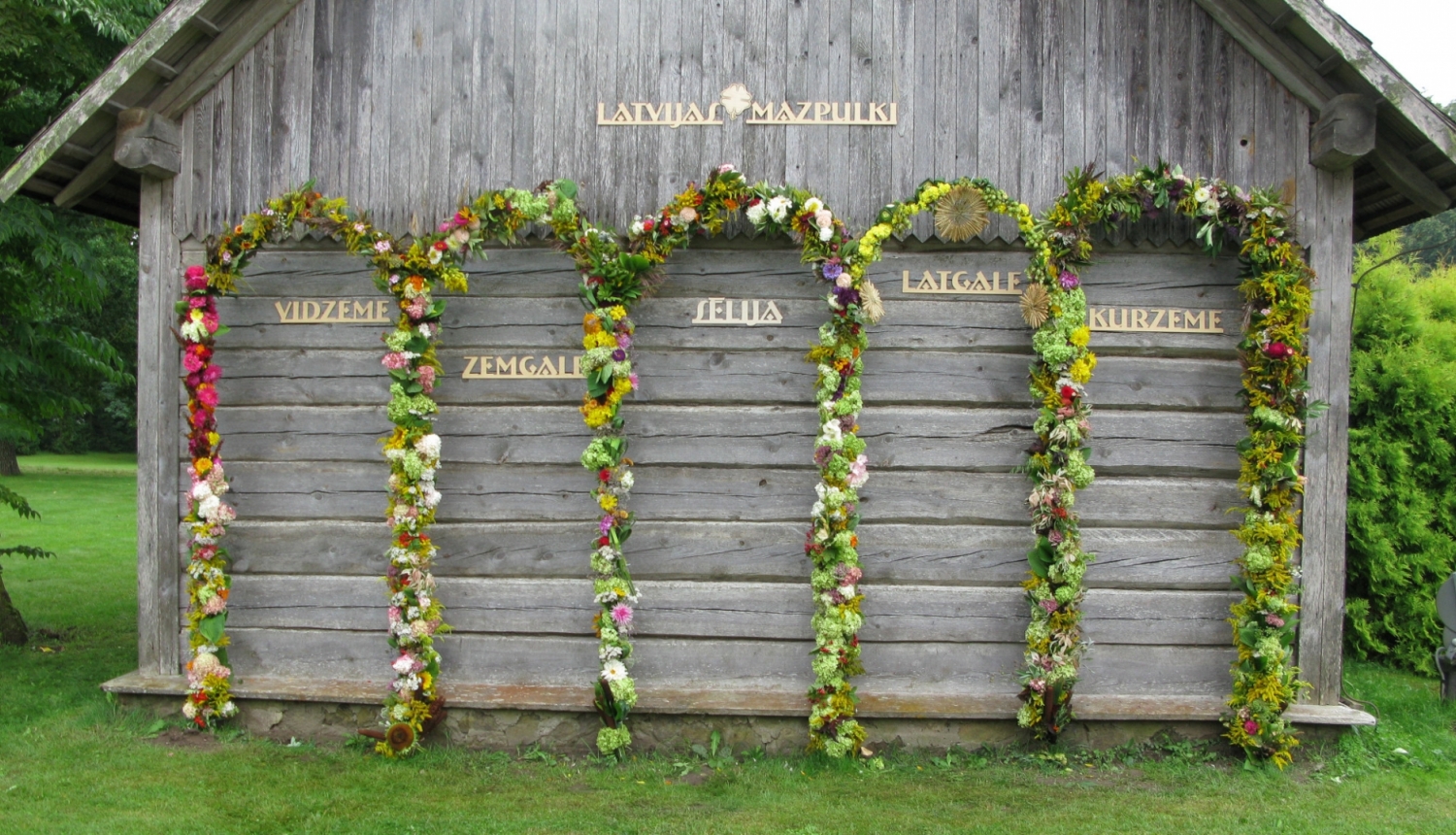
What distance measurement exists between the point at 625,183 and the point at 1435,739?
6.48 m

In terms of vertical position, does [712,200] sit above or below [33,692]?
above

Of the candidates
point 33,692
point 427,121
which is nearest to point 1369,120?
point 427,121

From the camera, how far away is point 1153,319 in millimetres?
6227

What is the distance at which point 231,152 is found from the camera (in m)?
6.44

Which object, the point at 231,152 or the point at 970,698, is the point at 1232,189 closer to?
the point at 970,698

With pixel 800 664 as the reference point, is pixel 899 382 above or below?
above

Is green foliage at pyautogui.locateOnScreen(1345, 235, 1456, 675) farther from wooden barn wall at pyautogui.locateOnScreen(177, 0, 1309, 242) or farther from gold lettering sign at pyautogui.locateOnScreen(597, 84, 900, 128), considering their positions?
gold lettering sign at pyautogui.locateOnScreen(597, 84, 900, 128)

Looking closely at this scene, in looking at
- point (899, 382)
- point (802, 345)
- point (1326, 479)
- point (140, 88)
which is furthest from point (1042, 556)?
point (140, 88)

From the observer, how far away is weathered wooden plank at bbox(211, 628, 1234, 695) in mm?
6195

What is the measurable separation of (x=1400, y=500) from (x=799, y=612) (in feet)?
18.6

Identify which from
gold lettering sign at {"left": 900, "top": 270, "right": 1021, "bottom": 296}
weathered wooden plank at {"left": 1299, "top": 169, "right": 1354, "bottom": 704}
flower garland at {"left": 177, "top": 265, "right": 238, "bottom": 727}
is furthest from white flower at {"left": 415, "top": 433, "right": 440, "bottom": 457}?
weathered wooden plank at {"left": 1299, "top": 169, "right": 1354, "bottom": 704}

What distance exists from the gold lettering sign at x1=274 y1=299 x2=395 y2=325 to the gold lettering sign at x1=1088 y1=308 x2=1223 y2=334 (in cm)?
473

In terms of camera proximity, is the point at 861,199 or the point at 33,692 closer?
the point at 861,199

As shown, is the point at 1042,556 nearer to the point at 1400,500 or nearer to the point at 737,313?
the point at 737,313
